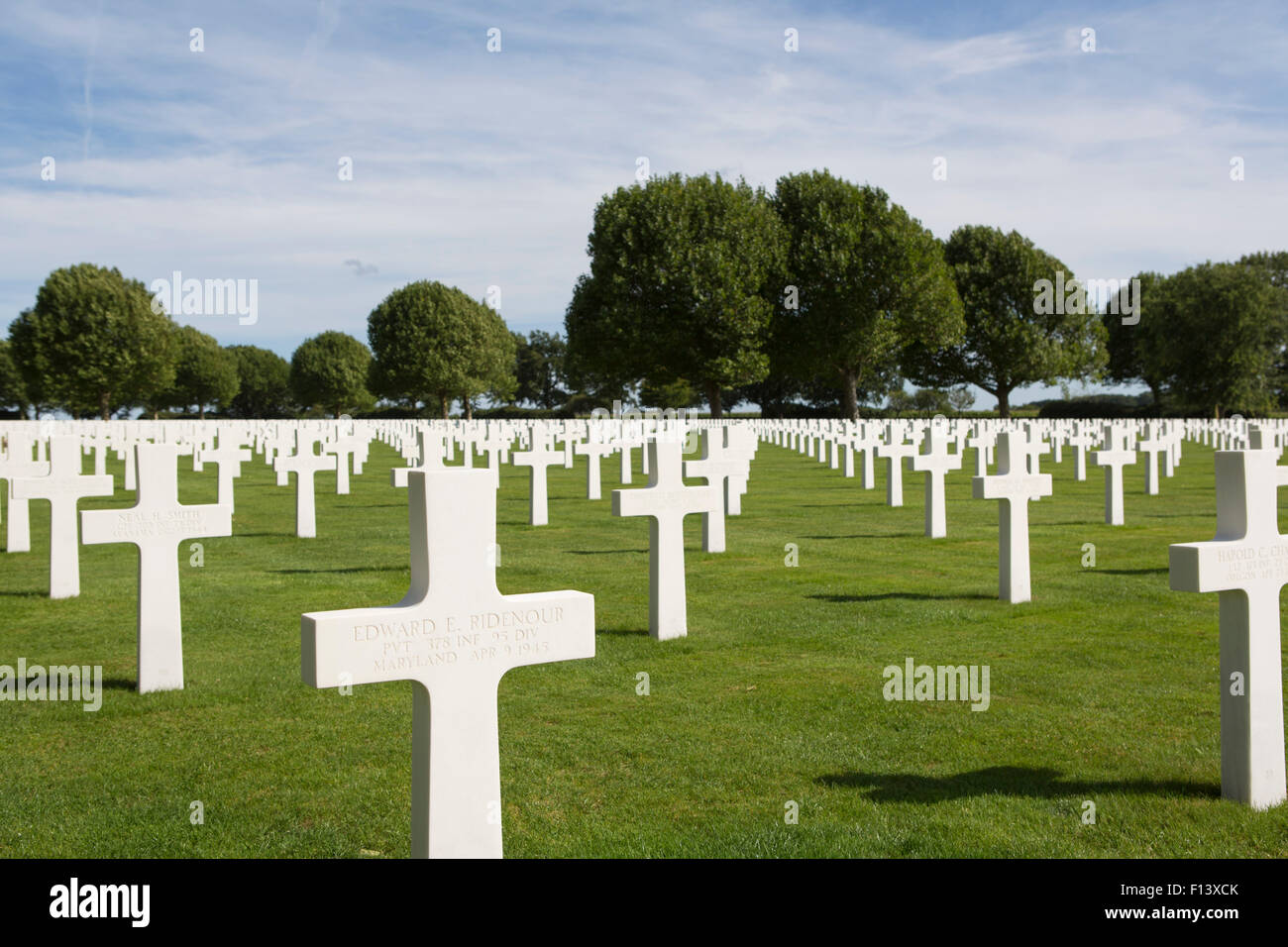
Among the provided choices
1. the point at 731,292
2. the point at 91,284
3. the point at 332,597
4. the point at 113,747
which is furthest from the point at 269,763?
the point at 91,284

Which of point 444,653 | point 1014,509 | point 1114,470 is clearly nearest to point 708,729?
point 444,653

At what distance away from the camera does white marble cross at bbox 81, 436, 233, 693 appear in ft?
19.6

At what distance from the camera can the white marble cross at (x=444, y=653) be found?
9.64 feet

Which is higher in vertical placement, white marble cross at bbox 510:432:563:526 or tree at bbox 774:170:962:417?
tree at bbox 774:170:962:417

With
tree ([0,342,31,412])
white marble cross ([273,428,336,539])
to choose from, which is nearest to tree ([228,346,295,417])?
tree ([0,342,31,412])

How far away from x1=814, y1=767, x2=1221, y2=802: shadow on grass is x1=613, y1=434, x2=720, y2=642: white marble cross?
9.17 feet

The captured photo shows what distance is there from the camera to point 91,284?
50.2m

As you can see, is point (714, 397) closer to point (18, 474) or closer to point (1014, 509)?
point (18, 474)

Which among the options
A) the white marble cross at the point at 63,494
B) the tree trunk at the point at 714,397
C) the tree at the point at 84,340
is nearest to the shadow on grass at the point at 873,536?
the white marble cross at the point at 63,494

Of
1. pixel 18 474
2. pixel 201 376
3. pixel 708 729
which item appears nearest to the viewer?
pixel 708 729

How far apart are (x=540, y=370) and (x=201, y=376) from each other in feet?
82.7

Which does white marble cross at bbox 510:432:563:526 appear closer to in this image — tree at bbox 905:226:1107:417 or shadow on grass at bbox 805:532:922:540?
shadow on grass at bbox 805:532:922:540

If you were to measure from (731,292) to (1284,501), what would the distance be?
22.9m

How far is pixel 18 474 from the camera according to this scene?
1055 cm
